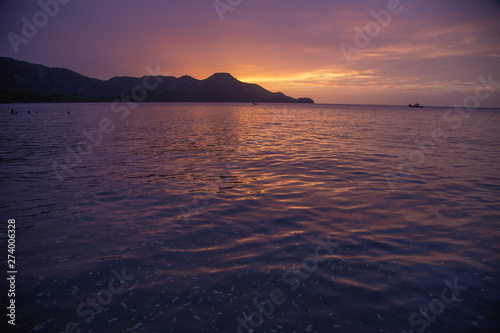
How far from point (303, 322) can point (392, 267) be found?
3838 millimetres

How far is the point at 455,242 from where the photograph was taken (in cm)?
974

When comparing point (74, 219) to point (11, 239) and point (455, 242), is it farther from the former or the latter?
point (455, 242)

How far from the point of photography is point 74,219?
11453mm

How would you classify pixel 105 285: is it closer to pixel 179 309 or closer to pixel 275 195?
pixel 179 309

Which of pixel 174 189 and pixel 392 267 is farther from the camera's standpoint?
pixel 174 189

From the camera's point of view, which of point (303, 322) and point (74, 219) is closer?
point (303, 322)

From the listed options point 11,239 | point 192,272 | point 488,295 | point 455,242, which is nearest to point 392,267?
point 488,295

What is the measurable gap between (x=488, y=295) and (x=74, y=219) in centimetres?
1506

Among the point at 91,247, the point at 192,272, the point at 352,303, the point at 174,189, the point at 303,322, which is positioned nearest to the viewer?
the point at 303,322

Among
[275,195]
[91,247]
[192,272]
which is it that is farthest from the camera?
[275,195]

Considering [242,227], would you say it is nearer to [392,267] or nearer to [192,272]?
[192,272]

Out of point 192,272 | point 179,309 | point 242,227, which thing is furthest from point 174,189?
point 179,309

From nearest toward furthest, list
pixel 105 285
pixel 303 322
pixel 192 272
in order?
pixel 303 322 → pixel 105 285 → pixel 192 272

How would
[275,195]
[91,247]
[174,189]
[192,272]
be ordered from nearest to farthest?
[192,272]
[91,247]
[275,195]
[174,189]
